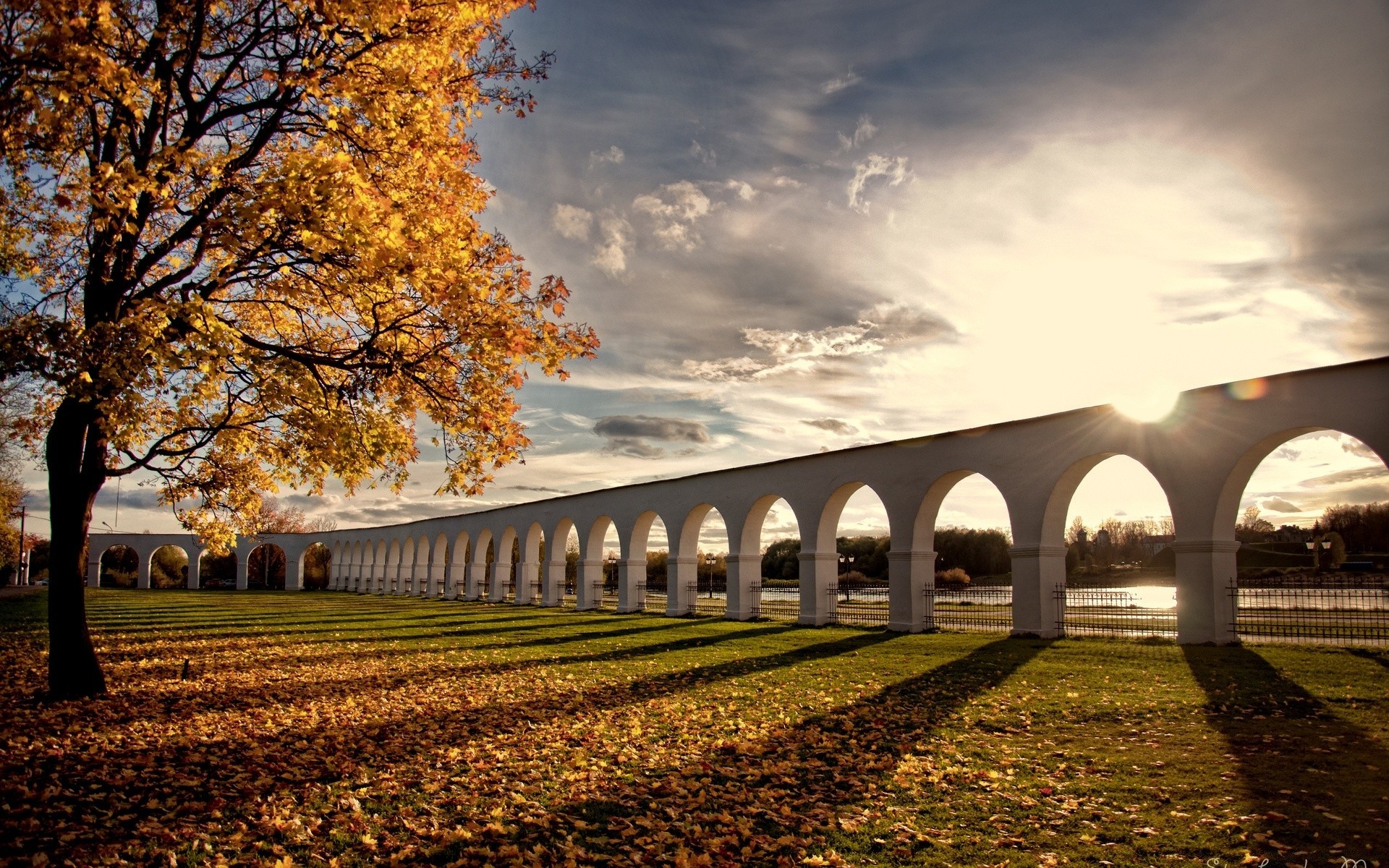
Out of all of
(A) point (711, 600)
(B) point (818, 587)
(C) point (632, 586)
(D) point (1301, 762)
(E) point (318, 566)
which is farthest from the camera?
(E) point (318, 566)

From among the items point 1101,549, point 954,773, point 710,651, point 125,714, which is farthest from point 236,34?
point 1101,549

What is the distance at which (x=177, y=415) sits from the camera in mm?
8844

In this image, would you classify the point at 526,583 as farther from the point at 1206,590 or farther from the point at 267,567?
the point at 267,567

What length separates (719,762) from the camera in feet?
19.3

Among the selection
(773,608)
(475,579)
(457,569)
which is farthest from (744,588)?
(457,569)

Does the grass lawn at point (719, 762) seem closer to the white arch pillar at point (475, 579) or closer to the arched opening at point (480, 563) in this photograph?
the arched opening at point (480, 563)

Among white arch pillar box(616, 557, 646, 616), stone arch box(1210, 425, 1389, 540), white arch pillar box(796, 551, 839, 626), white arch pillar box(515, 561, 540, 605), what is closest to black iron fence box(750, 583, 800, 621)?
white arch pillar box(796, 551, 839, 626)

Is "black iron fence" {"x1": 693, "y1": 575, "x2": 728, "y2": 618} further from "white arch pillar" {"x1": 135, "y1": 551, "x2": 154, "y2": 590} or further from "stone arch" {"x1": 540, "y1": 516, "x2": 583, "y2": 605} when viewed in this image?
"white arch pillar" {"x1": 135, "y1": 551, "x2": 154, "y2": 590}

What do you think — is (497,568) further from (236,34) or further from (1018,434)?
(236,34)

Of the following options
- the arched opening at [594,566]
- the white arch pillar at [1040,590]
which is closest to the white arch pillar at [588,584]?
the arched opening at [594,566]

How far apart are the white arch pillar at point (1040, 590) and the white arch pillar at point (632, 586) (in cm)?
1238

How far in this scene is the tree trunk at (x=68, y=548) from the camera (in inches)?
331

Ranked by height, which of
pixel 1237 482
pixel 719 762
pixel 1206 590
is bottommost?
pixel 719 762

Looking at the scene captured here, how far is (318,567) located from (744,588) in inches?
2096
